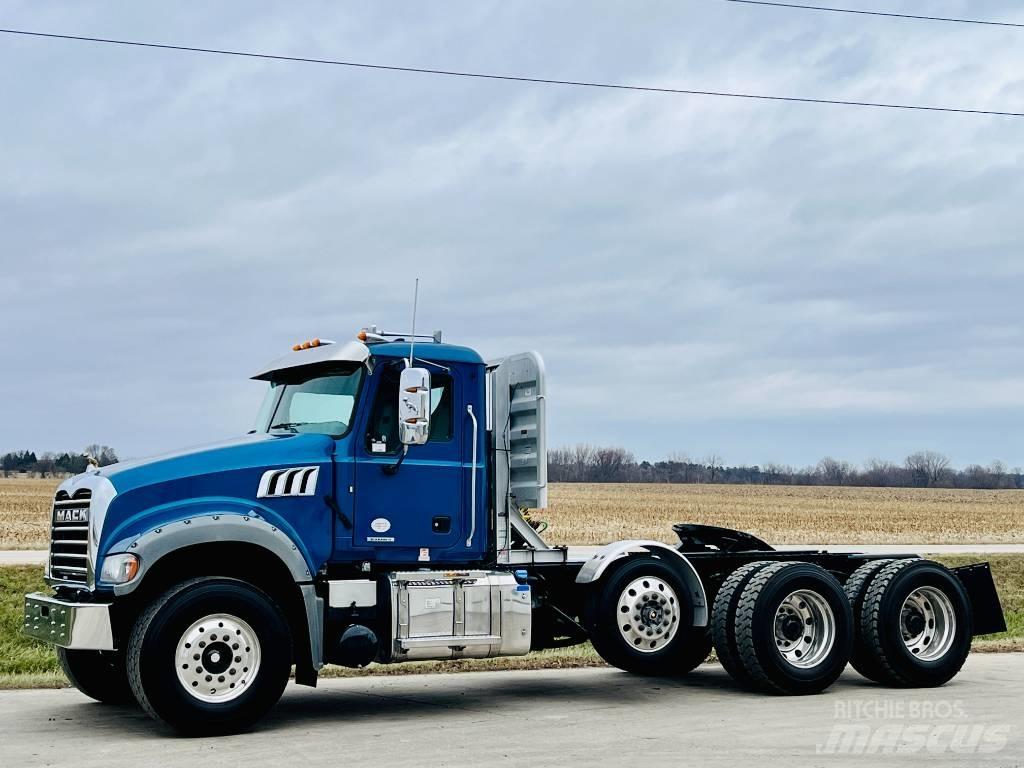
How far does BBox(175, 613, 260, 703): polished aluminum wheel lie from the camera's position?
948 centimetres

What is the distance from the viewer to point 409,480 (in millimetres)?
10680

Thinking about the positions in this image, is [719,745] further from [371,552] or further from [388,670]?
[388,670]

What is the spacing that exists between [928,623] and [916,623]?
14 cm

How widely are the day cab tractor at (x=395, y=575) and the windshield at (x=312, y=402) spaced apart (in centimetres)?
2

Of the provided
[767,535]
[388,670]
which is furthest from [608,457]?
[388,670]

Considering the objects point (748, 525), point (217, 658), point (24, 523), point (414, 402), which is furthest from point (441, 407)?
point (748, 525)

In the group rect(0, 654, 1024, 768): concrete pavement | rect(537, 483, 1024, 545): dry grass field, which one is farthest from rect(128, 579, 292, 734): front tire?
rect(537, 483, 1024, 545): dry grass field

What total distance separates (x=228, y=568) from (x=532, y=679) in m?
4.09

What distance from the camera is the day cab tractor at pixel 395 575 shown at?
31.5 ft

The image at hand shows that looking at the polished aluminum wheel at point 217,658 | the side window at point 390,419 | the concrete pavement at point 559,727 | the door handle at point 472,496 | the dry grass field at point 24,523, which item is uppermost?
the side window at point 390,419

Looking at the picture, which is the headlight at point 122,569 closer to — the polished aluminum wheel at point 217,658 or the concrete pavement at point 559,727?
the polished aluminum wheel at point 217,658

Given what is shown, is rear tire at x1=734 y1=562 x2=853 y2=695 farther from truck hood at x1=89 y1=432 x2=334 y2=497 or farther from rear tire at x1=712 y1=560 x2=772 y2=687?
truck hood at x1=89 y1=432 x2=334 y2=497

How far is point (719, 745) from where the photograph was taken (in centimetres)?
898
